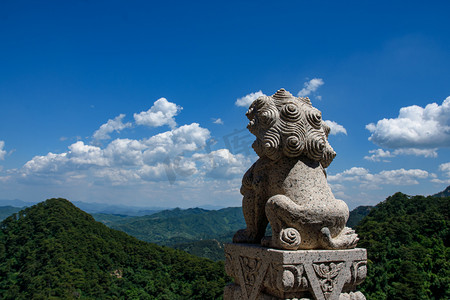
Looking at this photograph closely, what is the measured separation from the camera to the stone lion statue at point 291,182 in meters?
4.03

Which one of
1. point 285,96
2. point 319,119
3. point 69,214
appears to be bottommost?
point 69,214

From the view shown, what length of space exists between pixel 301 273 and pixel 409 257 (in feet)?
88.1

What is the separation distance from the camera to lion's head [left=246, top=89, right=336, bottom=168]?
445 centimetres

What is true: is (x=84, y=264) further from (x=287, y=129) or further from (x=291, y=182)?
(x=287, y=129)

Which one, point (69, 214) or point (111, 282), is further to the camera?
point (69, 214)

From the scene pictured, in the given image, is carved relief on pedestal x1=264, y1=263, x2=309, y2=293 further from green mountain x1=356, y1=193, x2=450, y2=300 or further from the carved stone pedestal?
green mountain x1=356, y1=193, x2=450, y2=300

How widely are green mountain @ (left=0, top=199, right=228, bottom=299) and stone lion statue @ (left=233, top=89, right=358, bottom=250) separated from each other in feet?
96.0

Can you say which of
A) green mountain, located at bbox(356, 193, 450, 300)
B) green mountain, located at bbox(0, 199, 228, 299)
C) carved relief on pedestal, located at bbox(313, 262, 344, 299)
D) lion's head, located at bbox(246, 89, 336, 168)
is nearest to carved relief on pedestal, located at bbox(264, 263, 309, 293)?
carved relief on pedestal, located at bbox(313, 262, 344, 299)

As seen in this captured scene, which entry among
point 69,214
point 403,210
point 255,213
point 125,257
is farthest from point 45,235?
point 403,210

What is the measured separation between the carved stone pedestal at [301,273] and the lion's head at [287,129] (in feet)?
4.30

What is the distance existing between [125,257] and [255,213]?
41050mm

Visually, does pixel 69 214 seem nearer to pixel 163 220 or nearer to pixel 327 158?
pixel 327 158

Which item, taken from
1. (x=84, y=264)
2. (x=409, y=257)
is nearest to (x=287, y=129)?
(x=409, y=257)

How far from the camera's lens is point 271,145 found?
4422 millimetres
